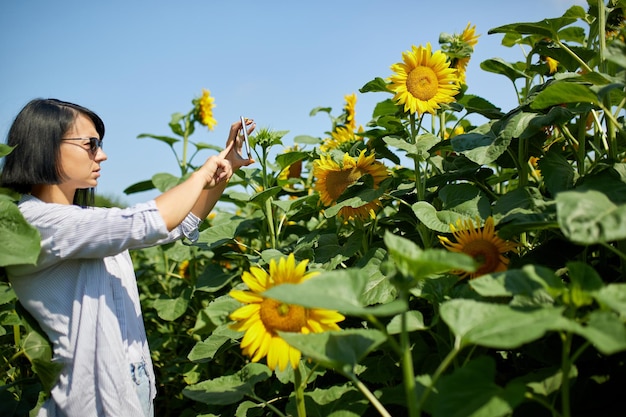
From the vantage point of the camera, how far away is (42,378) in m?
1.51

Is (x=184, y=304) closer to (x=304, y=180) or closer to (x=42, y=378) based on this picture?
Result: (x=304, y=180)

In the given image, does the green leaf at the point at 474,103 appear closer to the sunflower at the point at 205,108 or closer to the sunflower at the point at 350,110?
the sunflower at the point at 350,110

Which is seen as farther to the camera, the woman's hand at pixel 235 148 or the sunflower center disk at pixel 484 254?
the woman's hand at pixel 235 148

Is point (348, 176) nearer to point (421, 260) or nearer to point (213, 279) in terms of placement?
point (213, 279)

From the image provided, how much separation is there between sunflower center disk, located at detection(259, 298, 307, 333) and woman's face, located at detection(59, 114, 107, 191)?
Answer: 74 centimetres

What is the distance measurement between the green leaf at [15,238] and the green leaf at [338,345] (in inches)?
23.1

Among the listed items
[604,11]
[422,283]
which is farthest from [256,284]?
[604,11]

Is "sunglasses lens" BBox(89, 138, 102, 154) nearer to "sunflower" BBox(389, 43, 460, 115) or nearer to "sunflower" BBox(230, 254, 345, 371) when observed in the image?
"sunflower" BBox(230, 254, 345, 371)

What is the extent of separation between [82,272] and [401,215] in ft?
2.98

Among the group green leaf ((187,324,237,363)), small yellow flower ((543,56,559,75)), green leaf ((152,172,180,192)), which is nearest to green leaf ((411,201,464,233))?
green leaf ((187,324,237,363))

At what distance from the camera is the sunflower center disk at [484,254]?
145 cm

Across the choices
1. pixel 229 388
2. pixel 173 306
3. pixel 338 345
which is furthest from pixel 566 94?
pixel 173 306

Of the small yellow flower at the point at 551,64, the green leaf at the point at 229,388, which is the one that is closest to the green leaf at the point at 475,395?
the green leaf at the point at 229,388

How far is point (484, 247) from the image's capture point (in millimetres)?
1463
